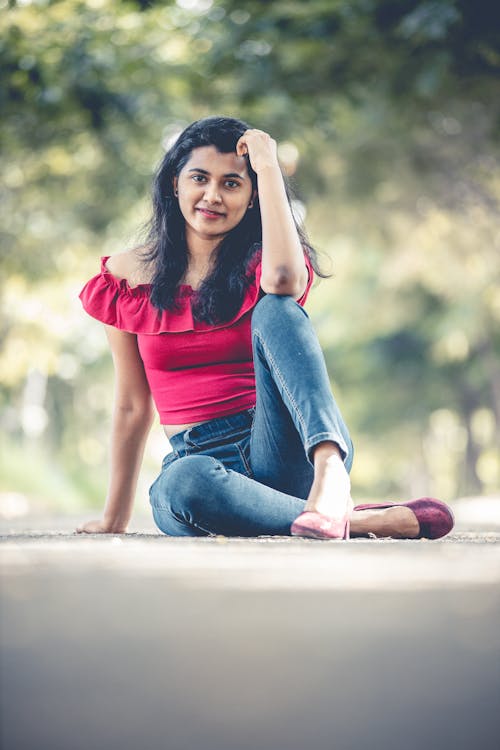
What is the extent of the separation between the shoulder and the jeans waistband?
1.78 ft

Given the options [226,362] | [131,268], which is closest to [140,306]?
[131,268]

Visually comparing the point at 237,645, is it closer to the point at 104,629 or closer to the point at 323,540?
the point at 104,629

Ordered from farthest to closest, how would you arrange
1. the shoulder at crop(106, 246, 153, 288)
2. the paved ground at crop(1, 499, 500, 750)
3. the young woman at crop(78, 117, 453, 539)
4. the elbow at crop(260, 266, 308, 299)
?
1. the shoulder at crop(106, 246, 153, 288)
2. the elbow at crop(260, 266, 308, 299)
3. the young woman at crop(78, 117, 453, 539)
4. the paved ground at crop(1, 499, 500, 750)

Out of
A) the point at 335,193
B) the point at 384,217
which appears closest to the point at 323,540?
the point at 335,193

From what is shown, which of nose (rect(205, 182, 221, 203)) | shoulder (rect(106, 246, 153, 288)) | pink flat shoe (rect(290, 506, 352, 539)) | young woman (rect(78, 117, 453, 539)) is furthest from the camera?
shoulder (rect(106, 246, 153, 288))

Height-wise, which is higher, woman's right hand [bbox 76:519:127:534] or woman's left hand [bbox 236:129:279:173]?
woman's left hand [bbox 236:129:279:173]

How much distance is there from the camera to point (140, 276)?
3307 mm

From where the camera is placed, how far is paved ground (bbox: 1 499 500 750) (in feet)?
3.88

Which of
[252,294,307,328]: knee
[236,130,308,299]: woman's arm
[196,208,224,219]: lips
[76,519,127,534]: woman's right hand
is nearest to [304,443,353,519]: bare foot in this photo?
[252,294,307,328]: knee

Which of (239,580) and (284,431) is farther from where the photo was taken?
(284,431)

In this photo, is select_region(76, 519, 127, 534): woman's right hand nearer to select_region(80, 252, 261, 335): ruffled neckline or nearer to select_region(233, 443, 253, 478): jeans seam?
select_region(233, 443, 253, 478): jeans seam

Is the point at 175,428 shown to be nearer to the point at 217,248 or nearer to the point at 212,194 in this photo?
the point at 217,248

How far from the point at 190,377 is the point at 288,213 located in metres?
0.61

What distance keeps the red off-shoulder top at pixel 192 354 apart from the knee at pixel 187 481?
37 cm
